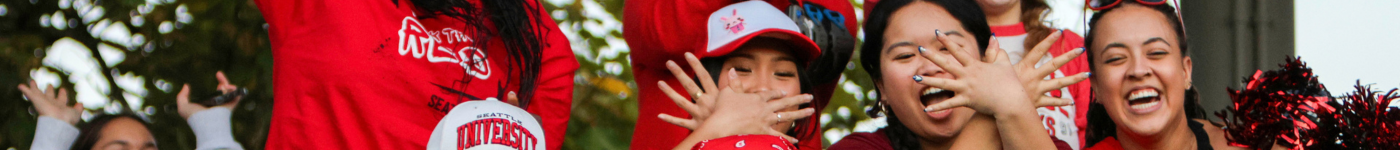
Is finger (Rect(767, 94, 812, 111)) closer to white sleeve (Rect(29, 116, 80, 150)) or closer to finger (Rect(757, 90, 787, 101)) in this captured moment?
finger (Rect(757, 90, 787, 101))

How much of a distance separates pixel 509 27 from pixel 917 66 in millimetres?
662

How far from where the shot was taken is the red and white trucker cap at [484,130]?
65.6 inches

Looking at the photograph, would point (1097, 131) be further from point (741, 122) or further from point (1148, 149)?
point (741, 122)

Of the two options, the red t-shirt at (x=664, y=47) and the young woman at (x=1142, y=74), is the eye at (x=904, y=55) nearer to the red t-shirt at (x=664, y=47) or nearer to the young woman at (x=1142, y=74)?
the red t-shirt at (x=664, y=47)

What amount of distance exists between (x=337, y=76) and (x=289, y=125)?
0.10m

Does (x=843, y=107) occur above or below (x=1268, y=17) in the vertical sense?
below

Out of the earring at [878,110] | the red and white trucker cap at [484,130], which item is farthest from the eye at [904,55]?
the red and white trucker cap at [484,130]

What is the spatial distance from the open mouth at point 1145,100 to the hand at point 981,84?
40 centimetres

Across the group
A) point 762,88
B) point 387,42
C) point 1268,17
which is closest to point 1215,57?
point 1268,17

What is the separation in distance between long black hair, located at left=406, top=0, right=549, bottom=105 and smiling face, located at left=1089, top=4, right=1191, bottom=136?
0.89 m

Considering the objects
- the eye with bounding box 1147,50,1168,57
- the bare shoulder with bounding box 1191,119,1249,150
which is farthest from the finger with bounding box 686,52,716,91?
the bare shoulder with bounding box 1191,119,1249,150

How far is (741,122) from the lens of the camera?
5.54ft

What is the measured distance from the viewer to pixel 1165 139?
6.14 feet

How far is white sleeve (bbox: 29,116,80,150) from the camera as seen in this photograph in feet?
7.01
